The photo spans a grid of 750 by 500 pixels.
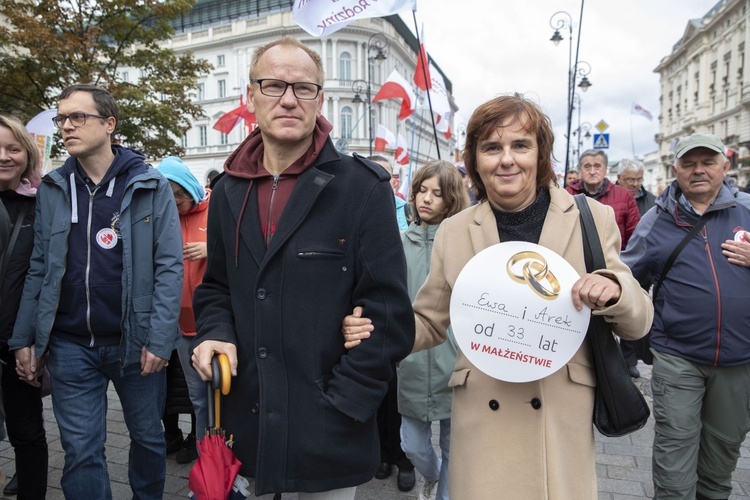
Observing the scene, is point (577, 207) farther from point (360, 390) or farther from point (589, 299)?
point (360, 390)


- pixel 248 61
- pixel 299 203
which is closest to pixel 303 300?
pixel 299 203

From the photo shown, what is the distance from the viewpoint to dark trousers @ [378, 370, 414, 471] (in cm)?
406

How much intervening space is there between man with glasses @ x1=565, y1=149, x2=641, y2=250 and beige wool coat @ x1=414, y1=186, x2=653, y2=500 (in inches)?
186

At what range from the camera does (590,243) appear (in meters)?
2.02

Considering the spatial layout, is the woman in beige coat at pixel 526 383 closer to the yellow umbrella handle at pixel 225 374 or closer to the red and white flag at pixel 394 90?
the yellow umbrella handle at pixel 225 374

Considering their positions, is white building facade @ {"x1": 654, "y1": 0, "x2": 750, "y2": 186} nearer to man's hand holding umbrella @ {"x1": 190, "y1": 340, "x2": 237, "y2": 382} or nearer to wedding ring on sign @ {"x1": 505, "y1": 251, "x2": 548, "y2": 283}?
wedding ring on sign @ {"x1": 505, "y1": 251, "x2": 548, "y2": 283}

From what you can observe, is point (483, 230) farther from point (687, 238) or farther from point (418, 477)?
point (418, 477)

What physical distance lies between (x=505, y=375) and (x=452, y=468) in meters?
0.55

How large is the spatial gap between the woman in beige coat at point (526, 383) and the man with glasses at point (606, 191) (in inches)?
184

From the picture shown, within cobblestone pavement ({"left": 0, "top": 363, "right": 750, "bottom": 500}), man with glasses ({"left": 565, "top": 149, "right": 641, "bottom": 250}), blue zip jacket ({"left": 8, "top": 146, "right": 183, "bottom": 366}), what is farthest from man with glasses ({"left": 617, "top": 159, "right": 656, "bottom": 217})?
blue zip jacket ({"left": 8, "top": 146, "right": 183, "bottom": 366})

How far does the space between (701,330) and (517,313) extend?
5.78ft

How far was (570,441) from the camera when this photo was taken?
6.62 ft

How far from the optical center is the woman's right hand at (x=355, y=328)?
182cm

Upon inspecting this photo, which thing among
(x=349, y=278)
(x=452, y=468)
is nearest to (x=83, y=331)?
(x=349, y=278)
